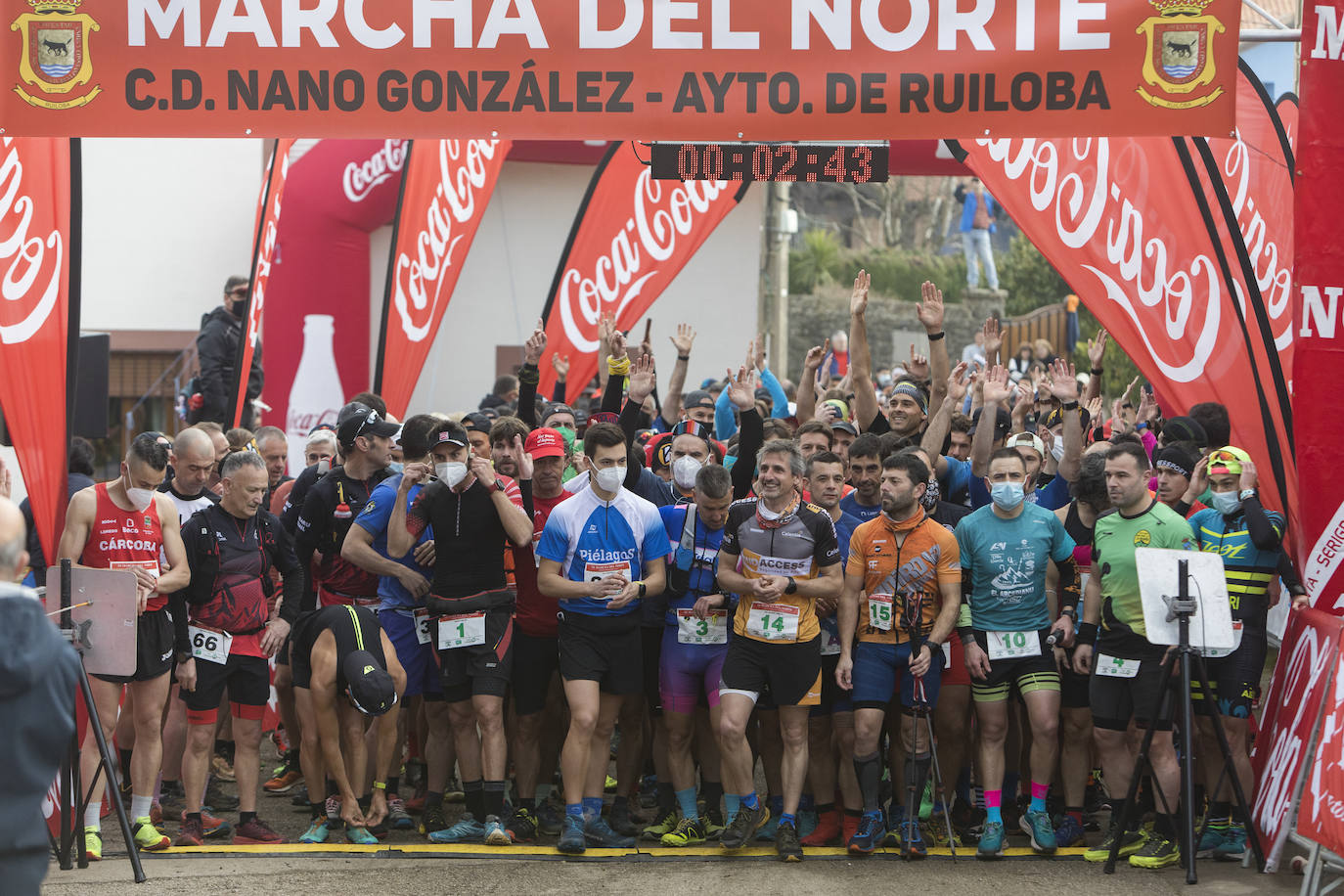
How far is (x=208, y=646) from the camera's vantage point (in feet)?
23.7

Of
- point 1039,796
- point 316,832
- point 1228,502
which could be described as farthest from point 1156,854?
point 316,832

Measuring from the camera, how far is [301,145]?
18531 millimetres

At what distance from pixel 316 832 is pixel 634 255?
18.1ft

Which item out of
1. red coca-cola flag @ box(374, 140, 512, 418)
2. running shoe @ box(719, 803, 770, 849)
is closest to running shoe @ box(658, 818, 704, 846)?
A: running shoe @ box(719, 803, 770, 849)

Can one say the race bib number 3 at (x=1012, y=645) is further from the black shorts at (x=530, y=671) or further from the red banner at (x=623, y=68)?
the red banner at (x=623, y=68)

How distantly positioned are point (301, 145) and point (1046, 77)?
43.6ft

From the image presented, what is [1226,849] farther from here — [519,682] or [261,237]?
[261,237]

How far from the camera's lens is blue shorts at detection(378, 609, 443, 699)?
7.58 m

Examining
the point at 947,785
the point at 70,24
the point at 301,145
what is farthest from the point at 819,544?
the point at 301,145

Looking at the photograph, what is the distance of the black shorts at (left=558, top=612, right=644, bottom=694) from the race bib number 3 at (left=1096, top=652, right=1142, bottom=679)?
2237 mm

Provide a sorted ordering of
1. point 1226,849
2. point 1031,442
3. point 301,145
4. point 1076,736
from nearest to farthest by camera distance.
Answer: point 1226,849, point 1076,736, point 1031,442, point 301,145

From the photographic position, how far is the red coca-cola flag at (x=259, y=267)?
990 centimetres

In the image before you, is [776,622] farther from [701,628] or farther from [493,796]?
[493,796]

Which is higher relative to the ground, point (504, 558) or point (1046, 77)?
point (1046, 77)
